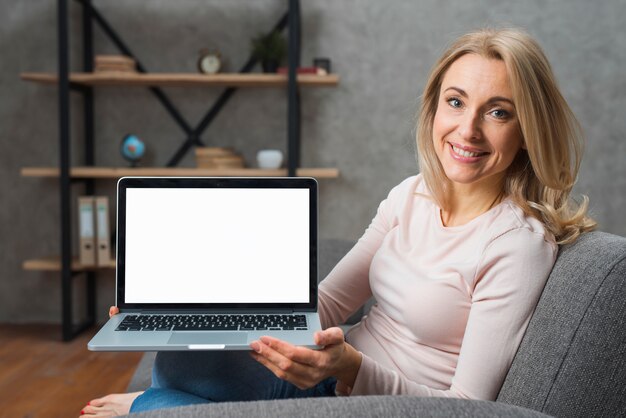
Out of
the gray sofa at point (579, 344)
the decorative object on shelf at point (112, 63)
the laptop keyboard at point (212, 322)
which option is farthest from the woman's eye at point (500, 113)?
the decorative object on shelf at point (112, 63)

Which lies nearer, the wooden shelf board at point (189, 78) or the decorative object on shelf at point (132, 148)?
the wooden shelf board at point (189, 78)

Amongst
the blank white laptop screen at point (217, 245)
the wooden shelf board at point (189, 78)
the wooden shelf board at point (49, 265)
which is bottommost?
the wooden shelf board at point (49, 265)

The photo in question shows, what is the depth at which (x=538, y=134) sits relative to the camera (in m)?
1.03

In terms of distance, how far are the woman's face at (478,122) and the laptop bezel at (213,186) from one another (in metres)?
0.29

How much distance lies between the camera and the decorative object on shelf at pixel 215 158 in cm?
289

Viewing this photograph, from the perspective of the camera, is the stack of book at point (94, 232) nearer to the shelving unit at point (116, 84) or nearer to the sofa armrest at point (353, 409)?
the shelving unit at point (116, 84)

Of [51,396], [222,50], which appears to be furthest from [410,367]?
[222,50]

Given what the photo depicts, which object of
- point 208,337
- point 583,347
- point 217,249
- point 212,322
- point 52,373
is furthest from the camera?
point 52,373

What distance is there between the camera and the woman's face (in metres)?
1.05

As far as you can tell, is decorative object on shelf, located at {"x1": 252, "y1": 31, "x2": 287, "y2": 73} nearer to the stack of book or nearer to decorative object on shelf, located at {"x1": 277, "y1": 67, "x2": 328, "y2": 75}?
decorative object on shelf, located at {"x1": 277, "y1": 67, "x2": 328, "y2": 75}

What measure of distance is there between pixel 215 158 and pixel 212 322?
1857 millimetres

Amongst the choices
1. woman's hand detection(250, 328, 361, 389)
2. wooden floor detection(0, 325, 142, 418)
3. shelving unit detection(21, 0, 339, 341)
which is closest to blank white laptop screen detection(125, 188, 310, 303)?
woman's hand detection(250, 328, 361, 389)

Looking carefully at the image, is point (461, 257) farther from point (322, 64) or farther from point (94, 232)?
point (94, 232)

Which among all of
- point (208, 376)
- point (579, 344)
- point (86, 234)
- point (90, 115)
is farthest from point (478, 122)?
point (90, 115)
